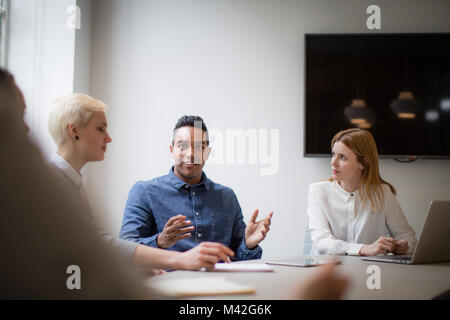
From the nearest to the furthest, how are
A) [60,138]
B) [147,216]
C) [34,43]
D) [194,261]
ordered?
[194,261] < [60,138] < [147,216] < [34,43]

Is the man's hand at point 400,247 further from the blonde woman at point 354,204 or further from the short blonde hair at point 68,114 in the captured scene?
the short blonde hair at point 68,114

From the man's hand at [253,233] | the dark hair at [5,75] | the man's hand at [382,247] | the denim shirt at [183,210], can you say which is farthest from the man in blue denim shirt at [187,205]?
the dark hair at [5,75]

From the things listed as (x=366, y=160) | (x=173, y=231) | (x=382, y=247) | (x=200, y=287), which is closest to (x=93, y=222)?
(x=200, y=287)

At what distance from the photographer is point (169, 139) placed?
11.1 feet

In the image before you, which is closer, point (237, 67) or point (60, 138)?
point (60, 138)

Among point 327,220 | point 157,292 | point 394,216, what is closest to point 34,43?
point 327,220

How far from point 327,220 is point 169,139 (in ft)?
5.06

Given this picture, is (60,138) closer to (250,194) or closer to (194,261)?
(194,261)

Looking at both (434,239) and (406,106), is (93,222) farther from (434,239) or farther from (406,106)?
(406,106)

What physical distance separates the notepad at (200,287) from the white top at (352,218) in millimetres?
1288

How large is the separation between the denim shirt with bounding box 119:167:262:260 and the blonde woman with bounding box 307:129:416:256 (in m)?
0.46

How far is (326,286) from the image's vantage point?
0.47 meters

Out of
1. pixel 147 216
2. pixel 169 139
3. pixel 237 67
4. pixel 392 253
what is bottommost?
pixel 392 253

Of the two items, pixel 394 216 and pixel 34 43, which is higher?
pixel 34 43
